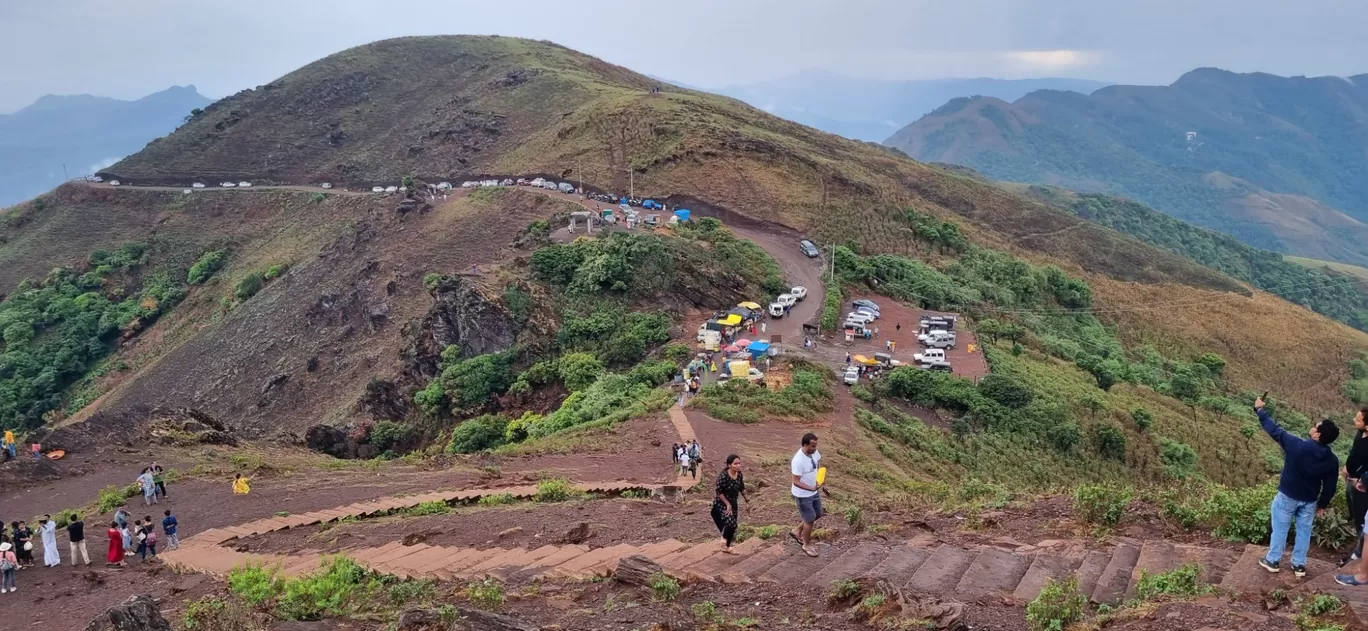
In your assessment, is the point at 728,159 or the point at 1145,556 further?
the point at 728,159

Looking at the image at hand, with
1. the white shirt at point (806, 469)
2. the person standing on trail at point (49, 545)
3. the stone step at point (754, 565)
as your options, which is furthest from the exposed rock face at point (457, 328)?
the white shirt at point (806, 469)

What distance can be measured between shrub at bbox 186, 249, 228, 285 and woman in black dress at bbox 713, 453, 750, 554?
2387 inches

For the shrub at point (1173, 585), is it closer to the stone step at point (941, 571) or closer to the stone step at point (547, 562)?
the stone step at point (941, 571)

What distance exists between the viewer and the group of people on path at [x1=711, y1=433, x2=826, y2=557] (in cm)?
942

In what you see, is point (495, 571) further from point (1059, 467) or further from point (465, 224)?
point (465, 224)

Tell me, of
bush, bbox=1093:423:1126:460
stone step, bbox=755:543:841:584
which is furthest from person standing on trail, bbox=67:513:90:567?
bush, bbox=1093:423:1126:460

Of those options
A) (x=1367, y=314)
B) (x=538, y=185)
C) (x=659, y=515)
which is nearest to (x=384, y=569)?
(x=659, y=515)

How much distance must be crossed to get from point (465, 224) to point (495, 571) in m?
42.2

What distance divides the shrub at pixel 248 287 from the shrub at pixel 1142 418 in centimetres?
5199

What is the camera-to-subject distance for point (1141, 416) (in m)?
27.5

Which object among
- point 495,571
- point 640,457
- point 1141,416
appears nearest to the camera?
point 495,571

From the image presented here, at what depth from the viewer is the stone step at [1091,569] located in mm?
8008

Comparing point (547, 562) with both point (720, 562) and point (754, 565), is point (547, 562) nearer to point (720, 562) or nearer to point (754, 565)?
point (720, 562)

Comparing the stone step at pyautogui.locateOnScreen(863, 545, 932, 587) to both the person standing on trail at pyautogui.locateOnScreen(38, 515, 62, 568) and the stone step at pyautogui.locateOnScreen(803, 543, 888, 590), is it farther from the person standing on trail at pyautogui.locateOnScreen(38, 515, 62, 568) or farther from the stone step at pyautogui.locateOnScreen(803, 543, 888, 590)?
the person standing on trail at pyautogui.locateOnScreen(38, 515, 62, 568)
